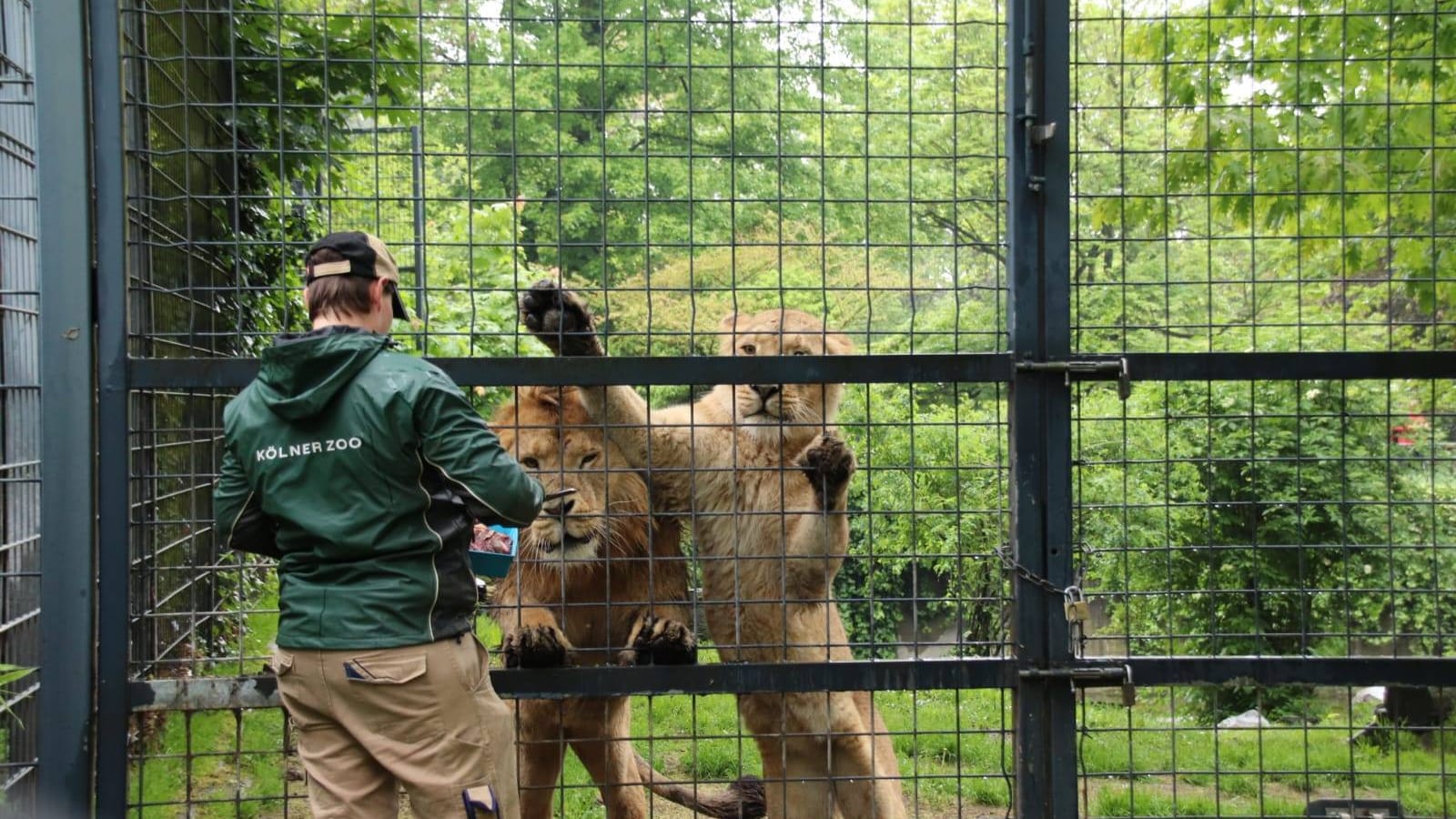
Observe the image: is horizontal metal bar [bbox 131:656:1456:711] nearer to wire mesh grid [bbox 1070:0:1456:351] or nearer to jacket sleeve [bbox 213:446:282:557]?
jacket sleeve [bbox 213:446:282:557]

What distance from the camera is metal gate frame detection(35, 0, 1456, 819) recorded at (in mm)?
3824

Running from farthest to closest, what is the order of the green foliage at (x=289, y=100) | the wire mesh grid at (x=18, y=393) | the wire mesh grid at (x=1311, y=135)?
the green foliage at (x=289, y=100) < the wire mesh grid at (x=1311, y=135) < the wire mesh grid at (x=18, y=393)

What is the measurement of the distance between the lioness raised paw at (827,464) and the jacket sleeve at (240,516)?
6.32ft

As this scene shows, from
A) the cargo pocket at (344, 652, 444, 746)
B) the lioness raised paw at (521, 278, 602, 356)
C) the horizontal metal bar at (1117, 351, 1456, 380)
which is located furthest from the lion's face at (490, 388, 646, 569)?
the horizontal metal bar at (1117, 351, 1456, 380)

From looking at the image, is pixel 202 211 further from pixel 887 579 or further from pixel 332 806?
pixel 887 579

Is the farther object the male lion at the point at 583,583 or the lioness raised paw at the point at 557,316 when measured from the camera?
the male lion at the point at 583,583

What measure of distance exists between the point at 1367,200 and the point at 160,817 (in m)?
6.63

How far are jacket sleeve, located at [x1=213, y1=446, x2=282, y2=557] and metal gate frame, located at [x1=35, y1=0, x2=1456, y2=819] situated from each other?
627 millimetres

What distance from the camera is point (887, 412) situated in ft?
32.4

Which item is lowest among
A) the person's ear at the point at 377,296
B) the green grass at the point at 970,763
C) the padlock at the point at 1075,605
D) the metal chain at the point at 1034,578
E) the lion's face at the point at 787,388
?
the green grass at the point at 970,763

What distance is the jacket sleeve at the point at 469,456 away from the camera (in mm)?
3199

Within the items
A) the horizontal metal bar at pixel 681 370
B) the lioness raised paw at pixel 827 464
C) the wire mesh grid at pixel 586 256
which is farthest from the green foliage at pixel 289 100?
the lioness raised paw at pixel 827 464

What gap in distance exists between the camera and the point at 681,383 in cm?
409

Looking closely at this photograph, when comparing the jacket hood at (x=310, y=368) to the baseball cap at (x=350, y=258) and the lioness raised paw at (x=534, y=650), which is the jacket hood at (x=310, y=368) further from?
the lioness raised paw at (x=534, y=650)
